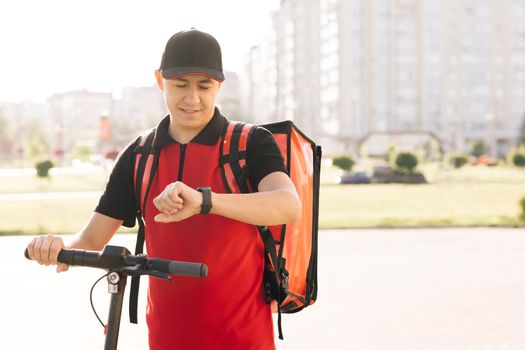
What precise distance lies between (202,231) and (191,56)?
1.64ft

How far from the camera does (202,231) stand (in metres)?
2.25

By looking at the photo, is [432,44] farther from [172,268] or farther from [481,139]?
[172,268]

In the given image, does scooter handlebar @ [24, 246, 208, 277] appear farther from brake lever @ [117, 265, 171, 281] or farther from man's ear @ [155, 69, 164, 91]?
man's ear @ [155, 69, 164, 91]

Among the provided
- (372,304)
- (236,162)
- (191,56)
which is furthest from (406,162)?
(191,56)

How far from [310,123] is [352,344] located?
312 feet

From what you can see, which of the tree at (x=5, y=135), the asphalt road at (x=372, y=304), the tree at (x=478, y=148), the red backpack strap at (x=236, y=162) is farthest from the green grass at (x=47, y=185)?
the tree at (x=5, y=135)

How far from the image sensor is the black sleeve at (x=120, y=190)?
244 centimetres

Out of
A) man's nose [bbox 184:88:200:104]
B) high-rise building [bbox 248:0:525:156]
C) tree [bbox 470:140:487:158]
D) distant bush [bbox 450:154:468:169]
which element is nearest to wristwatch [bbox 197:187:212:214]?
man's nose [bbox 184:88:200:104]

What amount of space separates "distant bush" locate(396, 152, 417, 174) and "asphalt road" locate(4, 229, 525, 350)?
28.0 metres

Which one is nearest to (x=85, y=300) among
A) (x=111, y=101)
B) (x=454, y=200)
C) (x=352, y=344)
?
(x=352, y=344)

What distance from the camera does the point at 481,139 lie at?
9500 centimetres

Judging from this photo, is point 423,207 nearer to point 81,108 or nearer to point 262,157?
point 262,157

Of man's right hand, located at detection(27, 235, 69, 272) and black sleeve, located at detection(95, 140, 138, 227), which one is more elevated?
black sleeve, located at detection(95, 140, 138, 227)

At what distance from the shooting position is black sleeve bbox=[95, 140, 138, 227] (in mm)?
2441
